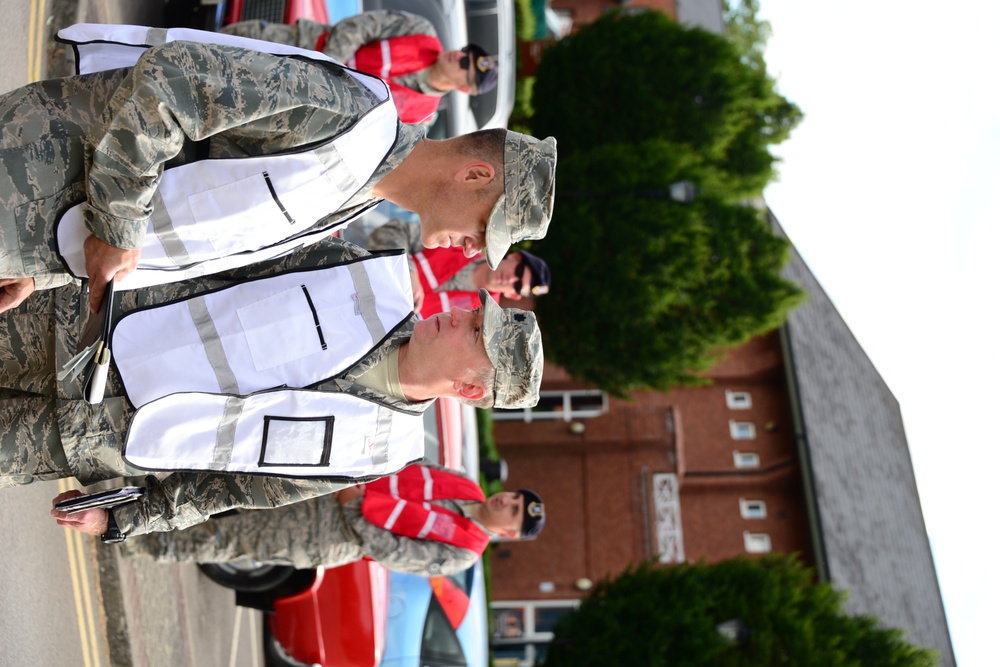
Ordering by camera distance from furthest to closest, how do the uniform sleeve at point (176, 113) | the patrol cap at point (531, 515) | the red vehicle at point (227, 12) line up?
the red vehicle at point (227, 12) < the patrol cap at point (531, 515) < the uniform sleeve at point (176, 113)

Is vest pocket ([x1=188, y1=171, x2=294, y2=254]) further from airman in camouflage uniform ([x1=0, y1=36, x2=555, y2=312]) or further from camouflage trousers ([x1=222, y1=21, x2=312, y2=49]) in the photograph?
camouflage trousers ([x1=222, y1=21, x2=312, y2=49])

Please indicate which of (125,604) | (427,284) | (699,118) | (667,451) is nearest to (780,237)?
(699,118)

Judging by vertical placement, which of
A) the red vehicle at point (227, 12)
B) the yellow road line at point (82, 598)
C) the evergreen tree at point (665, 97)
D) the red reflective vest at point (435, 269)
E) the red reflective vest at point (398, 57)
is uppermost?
the evergreen tree at point (665, 97)

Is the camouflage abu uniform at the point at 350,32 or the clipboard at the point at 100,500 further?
the camouflage abu uniform at the point at 350,32

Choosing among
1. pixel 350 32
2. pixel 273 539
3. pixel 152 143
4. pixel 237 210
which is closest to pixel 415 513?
pixel 273 539

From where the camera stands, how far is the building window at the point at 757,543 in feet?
71.2

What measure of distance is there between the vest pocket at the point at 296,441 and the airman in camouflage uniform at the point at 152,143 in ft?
2.64

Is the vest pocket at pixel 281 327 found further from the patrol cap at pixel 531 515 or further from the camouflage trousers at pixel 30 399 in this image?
the patrol cap at pixel 531 515

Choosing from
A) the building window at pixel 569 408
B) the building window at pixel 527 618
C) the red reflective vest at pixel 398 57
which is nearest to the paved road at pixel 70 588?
the red reflective vest at pixel 398 57

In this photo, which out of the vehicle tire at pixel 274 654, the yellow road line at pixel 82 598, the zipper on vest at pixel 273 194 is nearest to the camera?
the zipper on vest at pixel 273 194

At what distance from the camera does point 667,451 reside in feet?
73.5

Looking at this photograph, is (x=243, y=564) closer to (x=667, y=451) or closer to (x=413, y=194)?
(x=413, y=194)

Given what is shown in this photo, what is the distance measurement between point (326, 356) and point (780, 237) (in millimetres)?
16420

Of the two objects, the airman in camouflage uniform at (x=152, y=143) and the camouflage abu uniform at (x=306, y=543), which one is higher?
the airman in camouflage uniform at (x=152, y=143)
